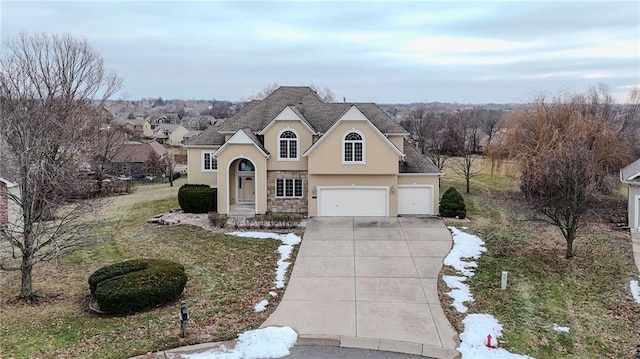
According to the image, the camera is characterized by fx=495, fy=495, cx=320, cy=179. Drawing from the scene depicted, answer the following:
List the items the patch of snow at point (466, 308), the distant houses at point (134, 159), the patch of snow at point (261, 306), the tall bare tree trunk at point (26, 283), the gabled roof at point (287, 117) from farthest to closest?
the distant houses at point (134, 159)
the gabled roof at point (287, 117)
the tall bare tree trunk at point (26, 283)
the patch of snow at point (261, 306)
the patch of snow at point (466, 308)

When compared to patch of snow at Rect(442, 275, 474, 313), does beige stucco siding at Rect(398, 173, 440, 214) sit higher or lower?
higher

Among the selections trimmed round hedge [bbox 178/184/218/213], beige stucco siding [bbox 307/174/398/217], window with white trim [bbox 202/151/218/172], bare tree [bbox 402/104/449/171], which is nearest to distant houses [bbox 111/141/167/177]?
window with white trim [bbox 202/151/218/172]

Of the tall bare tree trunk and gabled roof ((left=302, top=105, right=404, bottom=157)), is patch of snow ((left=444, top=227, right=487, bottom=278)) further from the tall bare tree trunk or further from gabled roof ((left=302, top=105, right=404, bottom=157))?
the tall bare tree trunk

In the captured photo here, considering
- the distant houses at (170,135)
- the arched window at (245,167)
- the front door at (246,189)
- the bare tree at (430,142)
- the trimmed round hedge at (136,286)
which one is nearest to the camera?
the trimmed round hedge at (136,286)

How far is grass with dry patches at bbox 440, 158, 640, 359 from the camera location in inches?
454

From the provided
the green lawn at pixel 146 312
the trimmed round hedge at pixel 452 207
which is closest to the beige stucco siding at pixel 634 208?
the trimmed round hedge at pixel 452 207

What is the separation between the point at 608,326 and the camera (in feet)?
40.4

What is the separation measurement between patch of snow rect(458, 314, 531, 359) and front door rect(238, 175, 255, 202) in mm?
16266

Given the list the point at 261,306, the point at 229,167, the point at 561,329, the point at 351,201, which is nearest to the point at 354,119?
the point at 351,201

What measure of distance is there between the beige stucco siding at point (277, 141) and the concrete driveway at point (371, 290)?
3976 mm

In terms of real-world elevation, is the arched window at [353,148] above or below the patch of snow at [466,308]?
above

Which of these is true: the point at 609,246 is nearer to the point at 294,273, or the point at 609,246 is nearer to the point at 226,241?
the point at 294,273

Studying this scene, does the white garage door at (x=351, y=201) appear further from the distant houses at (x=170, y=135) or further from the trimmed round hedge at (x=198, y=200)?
the distant houses at (x=170, y=135)

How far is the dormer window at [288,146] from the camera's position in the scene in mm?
25219
